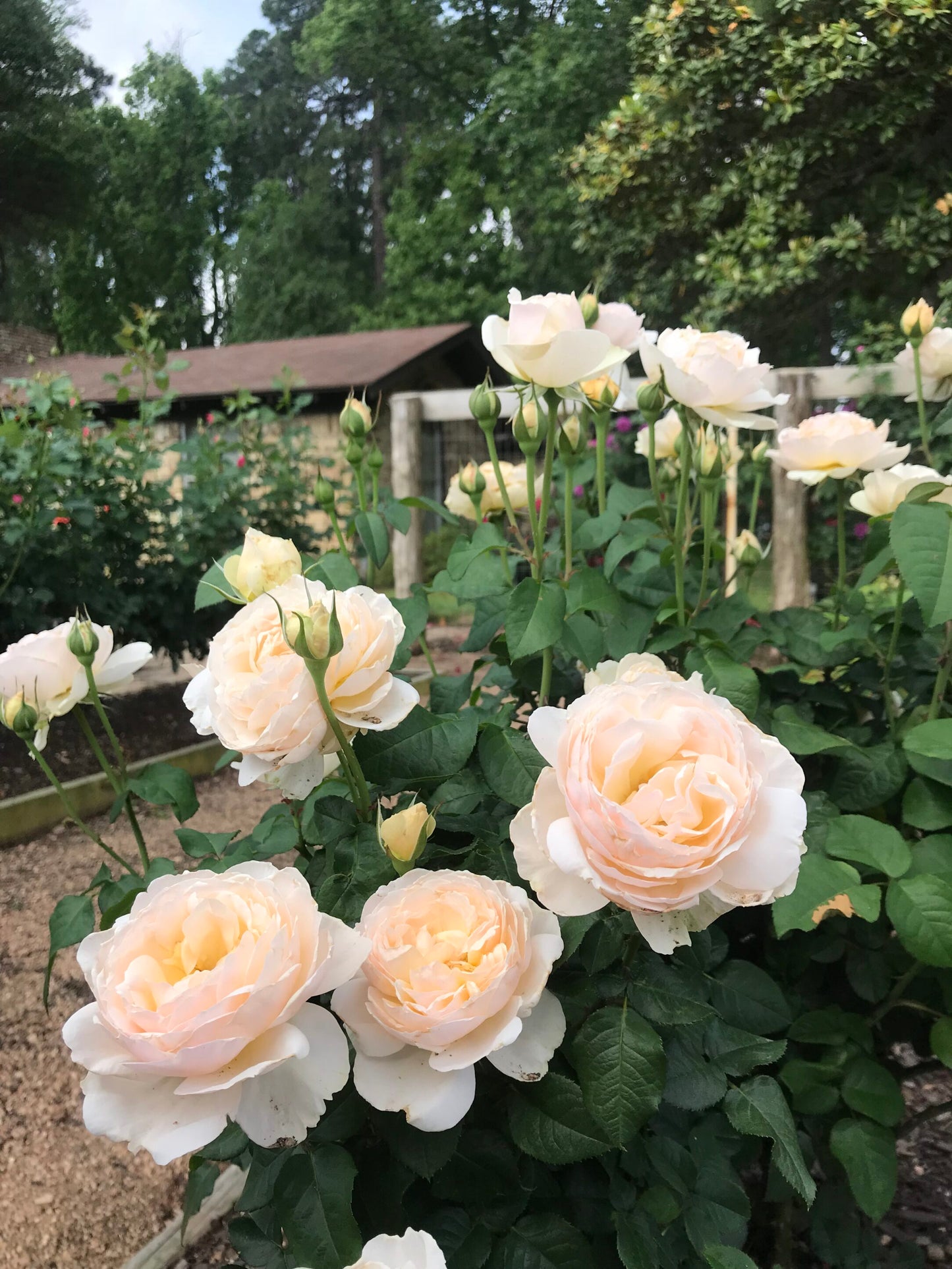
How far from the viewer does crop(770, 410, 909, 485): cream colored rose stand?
989 millimetres

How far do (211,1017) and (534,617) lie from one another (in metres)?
0.42

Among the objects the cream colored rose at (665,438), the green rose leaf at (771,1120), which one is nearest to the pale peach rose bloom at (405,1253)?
the green rose leaf at (771,1120)

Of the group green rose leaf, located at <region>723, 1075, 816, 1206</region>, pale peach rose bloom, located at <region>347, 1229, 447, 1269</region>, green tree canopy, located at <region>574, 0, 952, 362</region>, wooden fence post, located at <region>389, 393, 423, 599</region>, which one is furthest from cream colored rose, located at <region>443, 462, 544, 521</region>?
green tree canopy, located at <region>574, 0, 952, 362</region>

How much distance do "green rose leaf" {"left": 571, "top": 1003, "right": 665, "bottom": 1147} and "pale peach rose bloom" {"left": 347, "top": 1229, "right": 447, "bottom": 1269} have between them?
0.19 metres

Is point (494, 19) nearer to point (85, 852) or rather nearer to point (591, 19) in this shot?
Answer: point (591, 19)

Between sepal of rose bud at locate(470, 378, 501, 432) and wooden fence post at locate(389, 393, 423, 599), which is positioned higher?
sepal of rose bud at locate(470, 378, 501, 432)

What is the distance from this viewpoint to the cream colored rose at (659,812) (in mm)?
454

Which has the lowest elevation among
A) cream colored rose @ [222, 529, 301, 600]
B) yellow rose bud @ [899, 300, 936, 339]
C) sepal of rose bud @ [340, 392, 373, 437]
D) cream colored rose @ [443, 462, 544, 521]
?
cream colored rose @ [443, 462, 544, 521]

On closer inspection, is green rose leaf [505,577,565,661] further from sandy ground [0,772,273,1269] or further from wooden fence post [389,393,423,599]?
wooden fence post [389,393,423,599]

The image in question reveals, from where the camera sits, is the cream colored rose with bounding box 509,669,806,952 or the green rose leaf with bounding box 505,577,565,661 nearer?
the cream colored rose with bounding box 509,669,806,952

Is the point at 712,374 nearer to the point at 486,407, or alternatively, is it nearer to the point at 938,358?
the point at 486,407

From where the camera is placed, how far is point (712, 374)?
0.81 metres

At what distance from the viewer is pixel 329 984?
1.55 feet

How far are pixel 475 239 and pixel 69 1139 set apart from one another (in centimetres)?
1634
